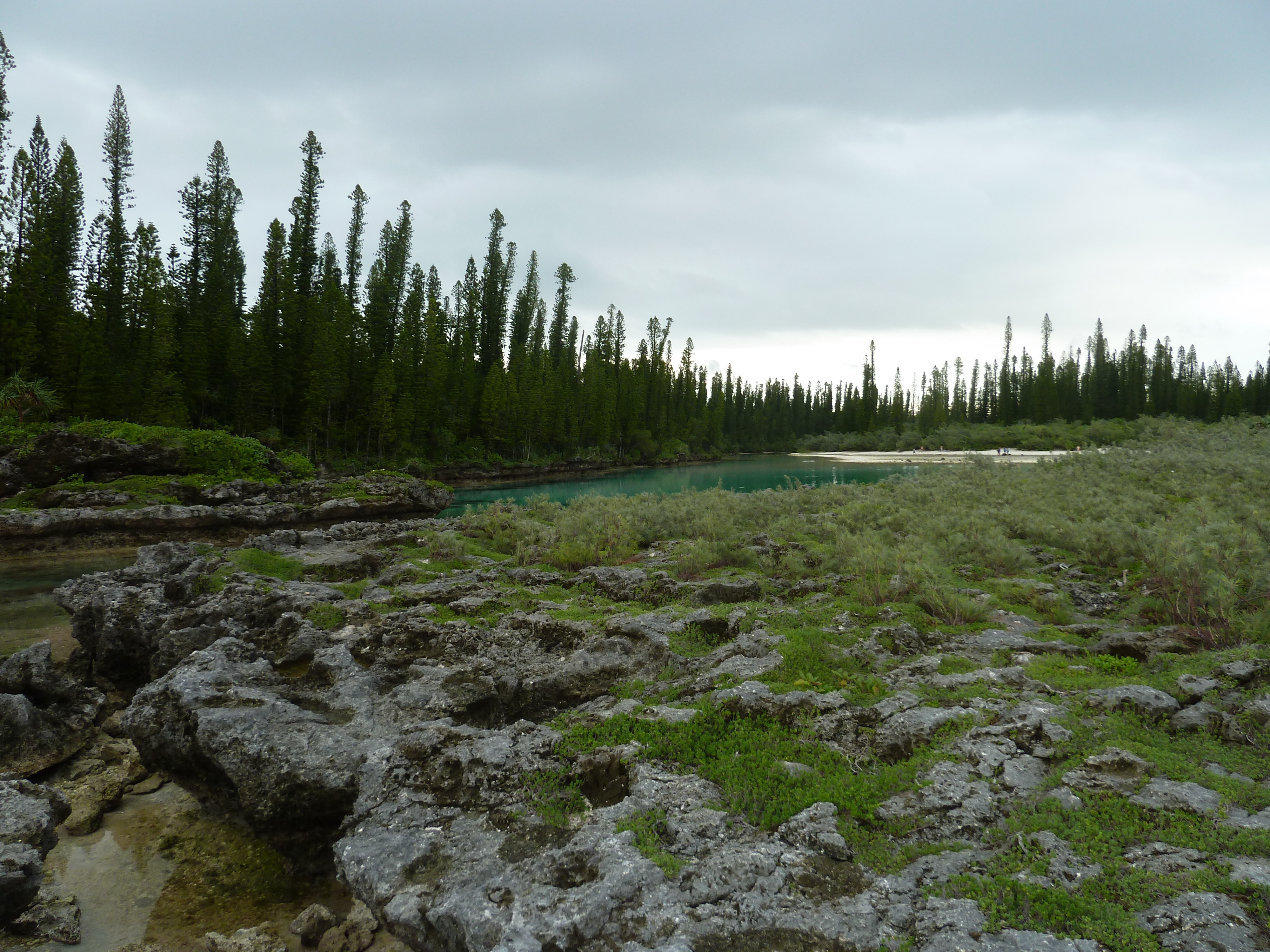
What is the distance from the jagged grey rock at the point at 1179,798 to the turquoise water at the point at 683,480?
63.6ft

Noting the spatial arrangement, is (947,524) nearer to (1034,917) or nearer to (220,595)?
(1034,917)

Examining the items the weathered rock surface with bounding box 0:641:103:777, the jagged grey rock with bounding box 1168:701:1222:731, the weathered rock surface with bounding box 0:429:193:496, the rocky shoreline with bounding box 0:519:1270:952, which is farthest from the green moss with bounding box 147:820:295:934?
the weathered rock surface with bounding box 0:429:193:496

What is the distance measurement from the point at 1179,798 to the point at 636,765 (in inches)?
144

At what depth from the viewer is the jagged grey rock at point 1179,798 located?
3.82m

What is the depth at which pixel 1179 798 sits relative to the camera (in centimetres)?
391

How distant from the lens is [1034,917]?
10.4 feet

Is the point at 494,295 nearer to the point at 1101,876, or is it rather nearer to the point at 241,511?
the point at 241,511

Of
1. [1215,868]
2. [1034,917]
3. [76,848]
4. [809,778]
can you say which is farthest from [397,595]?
[1215,868]

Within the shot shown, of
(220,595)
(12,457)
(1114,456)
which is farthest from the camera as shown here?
(1114,456)

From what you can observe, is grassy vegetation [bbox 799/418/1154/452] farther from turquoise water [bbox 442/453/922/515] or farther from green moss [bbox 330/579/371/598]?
green moss [bbox 330/579/371/598]

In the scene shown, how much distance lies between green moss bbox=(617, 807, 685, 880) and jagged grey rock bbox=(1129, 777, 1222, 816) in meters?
2.98

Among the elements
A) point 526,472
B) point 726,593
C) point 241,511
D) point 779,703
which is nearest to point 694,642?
point 779,703

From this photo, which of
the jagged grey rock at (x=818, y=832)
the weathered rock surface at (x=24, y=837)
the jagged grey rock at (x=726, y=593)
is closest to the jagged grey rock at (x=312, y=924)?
the weathered rock surface at (x=24, y=837)

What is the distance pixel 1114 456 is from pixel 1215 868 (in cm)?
2585
